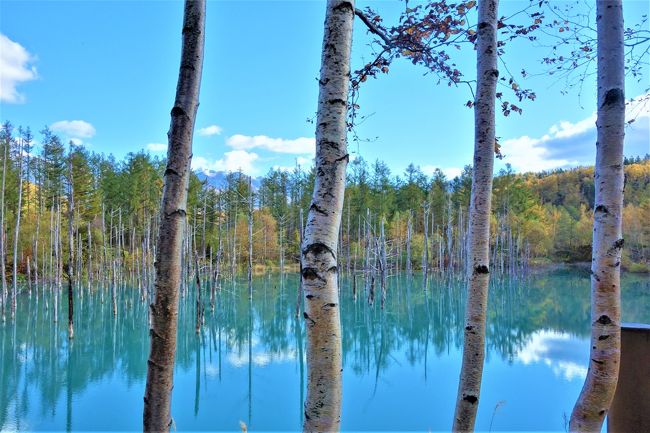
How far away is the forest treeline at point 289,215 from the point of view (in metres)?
25.3

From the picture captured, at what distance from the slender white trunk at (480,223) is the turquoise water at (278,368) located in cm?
148

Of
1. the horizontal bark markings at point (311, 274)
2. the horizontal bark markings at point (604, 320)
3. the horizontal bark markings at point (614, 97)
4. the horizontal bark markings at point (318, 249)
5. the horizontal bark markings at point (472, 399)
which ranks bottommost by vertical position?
the horizontal bark markings at point (472, 399)

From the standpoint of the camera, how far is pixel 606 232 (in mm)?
1846

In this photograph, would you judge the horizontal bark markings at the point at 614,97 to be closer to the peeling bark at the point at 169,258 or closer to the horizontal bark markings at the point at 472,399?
the horizontal bark markings at the point at 472,399

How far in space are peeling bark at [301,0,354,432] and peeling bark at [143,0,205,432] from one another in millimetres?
468

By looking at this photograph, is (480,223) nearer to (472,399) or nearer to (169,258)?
(472,399)

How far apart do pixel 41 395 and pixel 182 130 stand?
912 cm

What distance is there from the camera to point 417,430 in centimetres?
658

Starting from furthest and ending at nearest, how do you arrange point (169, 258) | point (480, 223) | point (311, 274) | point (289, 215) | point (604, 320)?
point (289, 215) → point (480, 223) → point (604, 320) → point (169, 258) → point (311, 274)

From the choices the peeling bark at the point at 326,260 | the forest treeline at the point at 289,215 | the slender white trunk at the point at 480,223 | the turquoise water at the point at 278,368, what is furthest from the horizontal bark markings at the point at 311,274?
the forest treeline at the point at 289,215

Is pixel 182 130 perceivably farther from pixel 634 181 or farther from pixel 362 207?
pixel 634 181

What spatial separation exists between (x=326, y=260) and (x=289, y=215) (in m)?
34.2

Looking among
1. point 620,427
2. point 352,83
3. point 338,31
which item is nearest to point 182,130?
point 338,31

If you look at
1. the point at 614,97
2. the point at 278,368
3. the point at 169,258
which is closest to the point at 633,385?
the point at 614,97
